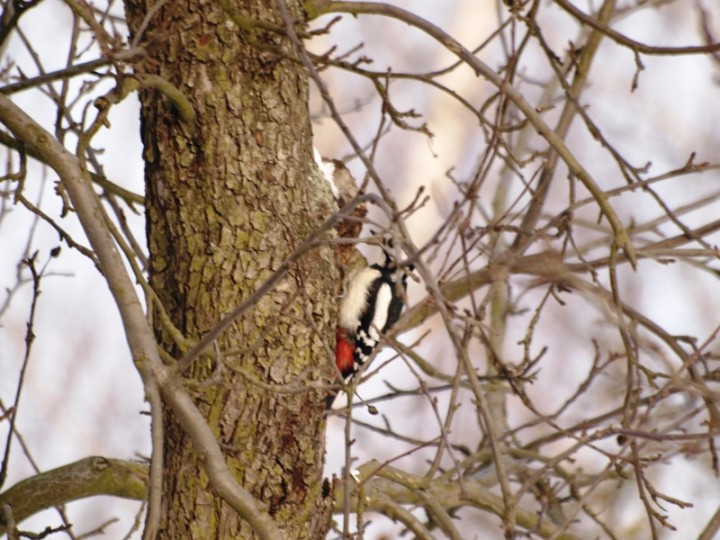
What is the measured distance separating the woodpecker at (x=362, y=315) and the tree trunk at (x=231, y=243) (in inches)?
43.9

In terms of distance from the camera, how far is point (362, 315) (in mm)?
4203

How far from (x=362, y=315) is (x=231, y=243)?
143 cm

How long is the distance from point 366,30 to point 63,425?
17.1 ft

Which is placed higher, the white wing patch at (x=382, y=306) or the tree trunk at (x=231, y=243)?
the white wing patch at (x=382, y=306)

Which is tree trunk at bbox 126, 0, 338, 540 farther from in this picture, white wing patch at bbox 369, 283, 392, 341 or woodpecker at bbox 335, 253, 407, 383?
white wing patch at bbox 369, 283, 392, 341

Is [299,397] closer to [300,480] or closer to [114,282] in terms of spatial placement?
[300,480]

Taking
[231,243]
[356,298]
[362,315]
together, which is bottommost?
[231,243]

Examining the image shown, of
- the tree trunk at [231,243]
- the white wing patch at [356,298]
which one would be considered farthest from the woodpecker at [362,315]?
the tree trunk at [231,243]

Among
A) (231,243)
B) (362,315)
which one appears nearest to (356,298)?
(362,315)

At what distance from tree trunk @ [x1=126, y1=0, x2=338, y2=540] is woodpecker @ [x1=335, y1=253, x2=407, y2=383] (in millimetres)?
1115

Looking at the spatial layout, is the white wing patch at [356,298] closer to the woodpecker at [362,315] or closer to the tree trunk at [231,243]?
the woodpecker at [362,315]

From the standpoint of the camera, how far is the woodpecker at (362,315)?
4.14 meters

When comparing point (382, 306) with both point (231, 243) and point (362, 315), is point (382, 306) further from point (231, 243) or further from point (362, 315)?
point (231, 243)

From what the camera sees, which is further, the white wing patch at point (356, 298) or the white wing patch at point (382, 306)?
the white wing patch at point (382, 306)
